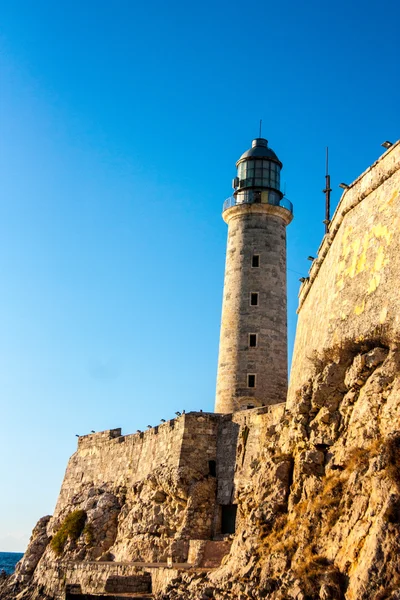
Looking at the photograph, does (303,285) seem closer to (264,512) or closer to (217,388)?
(217,388)

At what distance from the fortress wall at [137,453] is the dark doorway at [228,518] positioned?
125cm

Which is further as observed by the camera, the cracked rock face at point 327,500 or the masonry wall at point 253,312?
the masonry wall at point 253,312

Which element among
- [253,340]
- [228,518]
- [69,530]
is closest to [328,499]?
[228,518]

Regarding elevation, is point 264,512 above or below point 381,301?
below

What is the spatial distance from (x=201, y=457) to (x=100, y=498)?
5167 mm

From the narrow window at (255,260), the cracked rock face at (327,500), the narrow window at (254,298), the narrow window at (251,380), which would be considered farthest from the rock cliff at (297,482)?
the narrow window at (255,260)

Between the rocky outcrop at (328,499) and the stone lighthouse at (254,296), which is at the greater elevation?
the stone lighthouse at (254,296)

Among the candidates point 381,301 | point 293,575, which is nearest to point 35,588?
point 293,575

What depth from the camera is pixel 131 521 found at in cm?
2208

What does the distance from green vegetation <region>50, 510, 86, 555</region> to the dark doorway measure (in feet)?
19.7

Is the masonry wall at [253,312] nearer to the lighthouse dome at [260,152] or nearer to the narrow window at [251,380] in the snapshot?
the narrow window at [251,380]

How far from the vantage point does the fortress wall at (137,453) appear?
70.4 ft

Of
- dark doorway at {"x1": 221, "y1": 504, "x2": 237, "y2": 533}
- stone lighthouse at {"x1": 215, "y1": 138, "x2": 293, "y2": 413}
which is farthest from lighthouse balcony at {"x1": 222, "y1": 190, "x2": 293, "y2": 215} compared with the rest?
dark doorway at {"x1": 221, "y1": 504, "x2": 237, "y2": 533}

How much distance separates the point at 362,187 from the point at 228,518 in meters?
9.59
